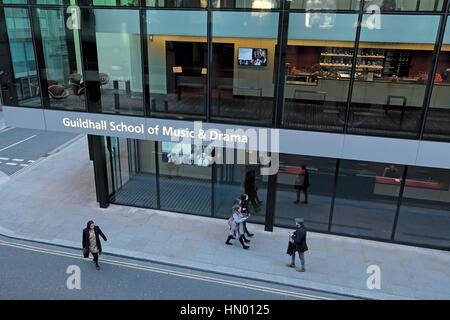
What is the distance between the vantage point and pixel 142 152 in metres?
13.1

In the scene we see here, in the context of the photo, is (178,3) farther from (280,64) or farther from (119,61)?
(280,64)

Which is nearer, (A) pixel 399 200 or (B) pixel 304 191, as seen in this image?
(A) pixel 399 200

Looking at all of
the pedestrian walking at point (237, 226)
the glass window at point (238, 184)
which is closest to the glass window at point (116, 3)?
the glass window at point (238, 184)

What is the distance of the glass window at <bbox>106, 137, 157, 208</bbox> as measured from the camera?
1294cm

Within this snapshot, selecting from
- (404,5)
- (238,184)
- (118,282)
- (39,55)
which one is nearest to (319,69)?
(404,5)

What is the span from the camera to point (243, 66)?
34.7 feet

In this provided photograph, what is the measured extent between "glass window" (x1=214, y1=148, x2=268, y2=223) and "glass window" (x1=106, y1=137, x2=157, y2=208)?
2408 mm

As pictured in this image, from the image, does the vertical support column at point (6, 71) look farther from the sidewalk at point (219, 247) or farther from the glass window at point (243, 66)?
the glass window at point (243, 66)

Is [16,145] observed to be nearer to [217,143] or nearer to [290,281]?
[217,143]

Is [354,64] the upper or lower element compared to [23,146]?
upper

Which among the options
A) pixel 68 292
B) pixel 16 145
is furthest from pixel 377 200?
pixel 16 145

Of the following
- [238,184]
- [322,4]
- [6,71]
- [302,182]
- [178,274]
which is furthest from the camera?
[238,184]

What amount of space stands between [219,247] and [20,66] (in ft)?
27.7

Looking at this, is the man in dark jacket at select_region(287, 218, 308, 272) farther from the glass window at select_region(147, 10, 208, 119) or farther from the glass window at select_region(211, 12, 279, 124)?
the glass window at select_region(147, 10, 208, 119)
